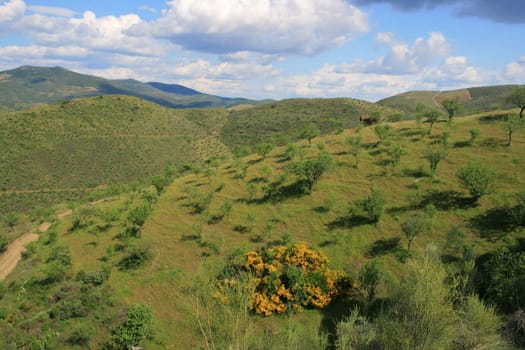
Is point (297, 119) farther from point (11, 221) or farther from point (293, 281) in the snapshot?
point (293, 281)

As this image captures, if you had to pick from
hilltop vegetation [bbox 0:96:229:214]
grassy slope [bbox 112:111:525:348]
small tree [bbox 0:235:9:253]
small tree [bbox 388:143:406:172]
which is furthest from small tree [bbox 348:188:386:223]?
hilltop vegetation [bbox 0:96:229:214]

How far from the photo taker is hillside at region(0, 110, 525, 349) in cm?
2973

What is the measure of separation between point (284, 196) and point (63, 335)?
111ft

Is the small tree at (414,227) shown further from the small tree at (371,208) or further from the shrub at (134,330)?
the shrub at (134,330)

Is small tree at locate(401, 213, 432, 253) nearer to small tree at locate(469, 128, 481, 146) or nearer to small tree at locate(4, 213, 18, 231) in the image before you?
small tree at locate(469, 128, 481, 146)

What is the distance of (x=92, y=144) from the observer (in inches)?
4973

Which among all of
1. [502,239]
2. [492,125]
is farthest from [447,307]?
[492,125]

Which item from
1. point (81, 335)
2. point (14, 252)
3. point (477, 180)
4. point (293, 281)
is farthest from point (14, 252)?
point (477, 180)

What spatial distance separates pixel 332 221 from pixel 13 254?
53.9m

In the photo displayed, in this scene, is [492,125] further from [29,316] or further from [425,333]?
[29,316]

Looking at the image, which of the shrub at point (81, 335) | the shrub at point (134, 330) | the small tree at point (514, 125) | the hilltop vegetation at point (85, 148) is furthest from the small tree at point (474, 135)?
the hilltop vegetation at point (85, 148)

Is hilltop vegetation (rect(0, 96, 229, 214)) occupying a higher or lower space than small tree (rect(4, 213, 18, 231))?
higher

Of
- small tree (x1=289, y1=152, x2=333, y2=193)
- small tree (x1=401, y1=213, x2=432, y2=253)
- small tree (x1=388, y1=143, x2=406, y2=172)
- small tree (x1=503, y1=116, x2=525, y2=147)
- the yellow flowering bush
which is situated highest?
small tree (x1=503, y1=116, x2=525, y2=147)

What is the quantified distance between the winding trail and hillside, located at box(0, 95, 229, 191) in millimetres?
47988
